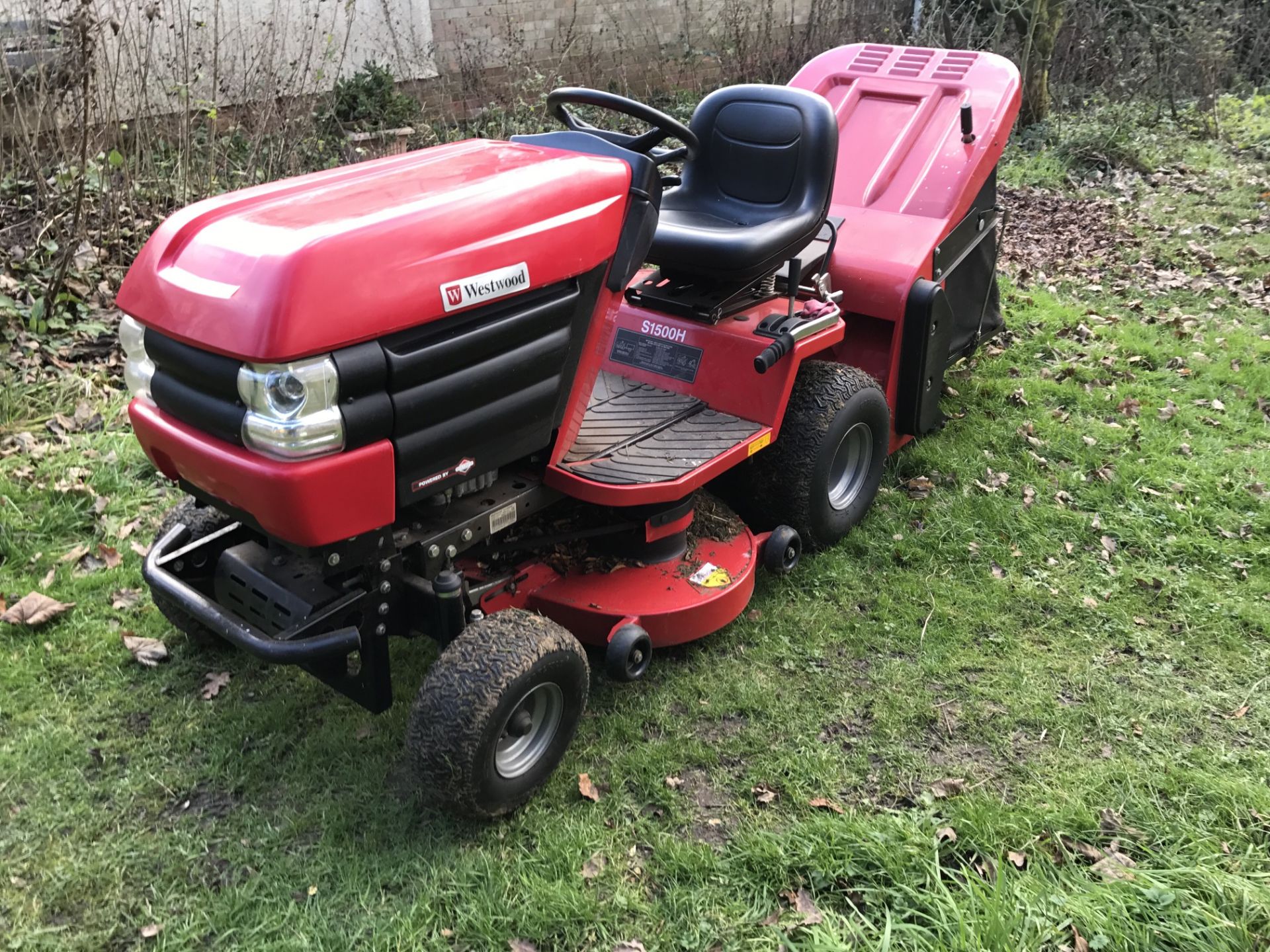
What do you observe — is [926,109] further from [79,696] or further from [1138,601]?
[79,696]

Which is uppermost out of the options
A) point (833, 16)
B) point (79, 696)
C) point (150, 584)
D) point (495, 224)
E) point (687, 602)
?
point (833, 16)

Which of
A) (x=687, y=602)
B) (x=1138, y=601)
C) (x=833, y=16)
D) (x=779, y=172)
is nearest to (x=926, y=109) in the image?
(x=779, y=172)

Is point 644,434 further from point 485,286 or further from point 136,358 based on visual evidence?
point 136,358

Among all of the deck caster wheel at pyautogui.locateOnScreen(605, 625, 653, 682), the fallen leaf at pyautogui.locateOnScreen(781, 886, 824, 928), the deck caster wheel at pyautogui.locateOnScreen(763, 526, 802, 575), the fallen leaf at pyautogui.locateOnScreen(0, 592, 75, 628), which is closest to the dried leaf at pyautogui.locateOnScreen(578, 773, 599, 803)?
the deck caster wheel at pyautogui.locateOnScreen(605, 625, 653, 682)

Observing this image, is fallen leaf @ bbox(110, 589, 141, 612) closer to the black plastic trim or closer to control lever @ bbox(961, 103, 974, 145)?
the black plastic trim

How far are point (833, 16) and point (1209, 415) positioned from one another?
7.44 meters

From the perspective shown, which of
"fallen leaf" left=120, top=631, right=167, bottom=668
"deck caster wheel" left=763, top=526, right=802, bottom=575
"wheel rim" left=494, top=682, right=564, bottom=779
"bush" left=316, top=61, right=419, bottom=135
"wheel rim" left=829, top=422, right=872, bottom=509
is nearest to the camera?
"wheel rim" left=494, top=682, right=564, bottom=779

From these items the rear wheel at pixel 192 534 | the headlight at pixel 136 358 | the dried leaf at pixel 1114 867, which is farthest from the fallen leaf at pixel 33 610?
the dried leaf at pixel 1114 867

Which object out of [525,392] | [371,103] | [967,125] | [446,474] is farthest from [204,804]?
[371,103]

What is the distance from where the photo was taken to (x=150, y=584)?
2633 mm

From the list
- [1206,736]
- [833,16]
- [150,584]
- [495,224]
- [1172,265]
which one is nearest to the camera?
[495,224]

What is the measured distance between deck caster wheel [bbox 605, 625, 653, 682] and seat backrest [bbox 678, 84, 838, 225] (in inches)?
62.4

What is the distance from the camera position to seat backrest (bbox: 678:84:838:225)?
354 centimetres

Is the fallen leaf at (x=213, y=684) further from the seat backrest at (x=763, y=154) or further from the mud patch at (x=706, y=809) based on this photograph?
the seat backrest at (x=763, y=154)
